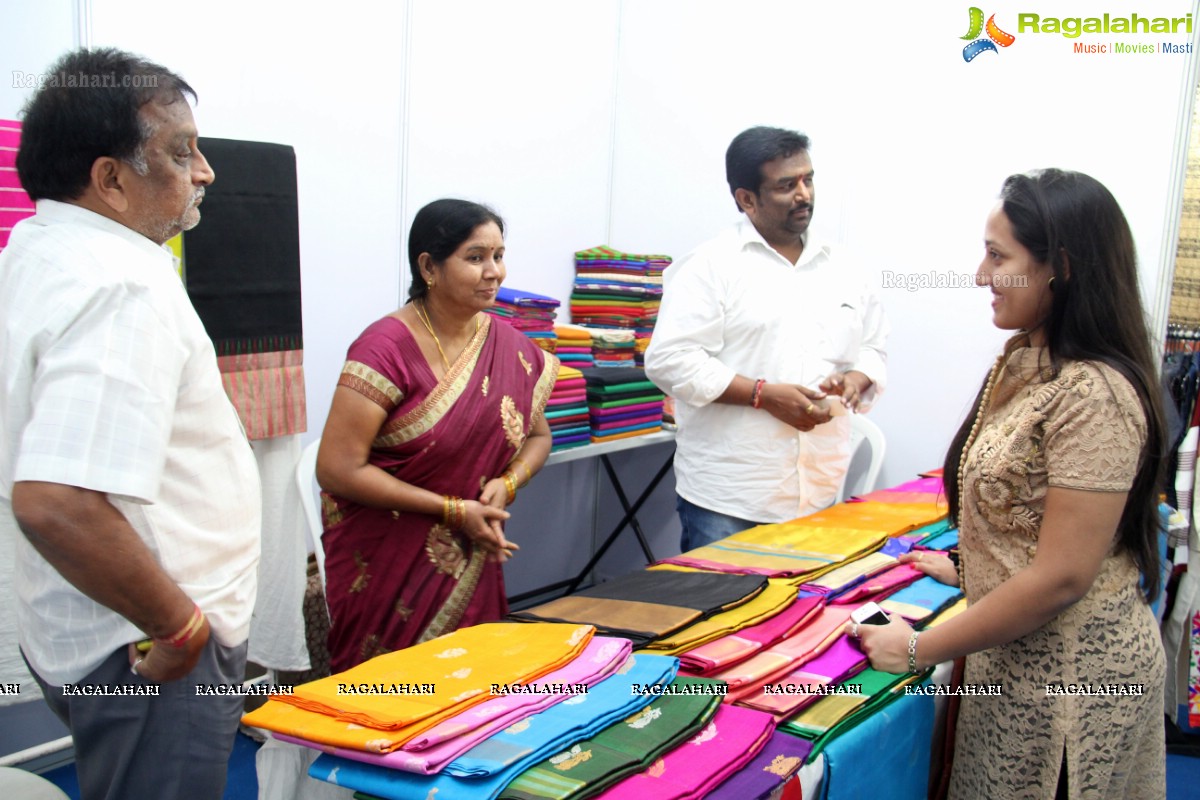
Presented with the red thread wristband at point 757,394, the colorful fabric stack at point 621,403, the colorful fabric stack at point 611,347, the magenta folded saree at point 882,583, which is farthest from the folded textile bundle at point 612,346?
the magenta folded saree at point 882,583

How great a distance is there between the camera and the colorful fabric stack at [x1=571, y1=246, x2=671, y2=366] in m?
3.87

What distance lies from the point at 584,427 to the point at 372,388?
1.28 meters

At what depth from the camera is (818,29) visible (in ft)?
11.9

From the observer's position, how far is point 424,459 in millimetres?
2230

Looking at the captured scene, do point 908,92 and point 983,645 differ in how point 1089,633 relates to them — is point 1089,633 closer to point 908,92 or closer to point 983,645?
point 983,645

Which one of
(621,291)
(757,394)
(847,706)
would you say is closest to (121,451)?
(847,706)

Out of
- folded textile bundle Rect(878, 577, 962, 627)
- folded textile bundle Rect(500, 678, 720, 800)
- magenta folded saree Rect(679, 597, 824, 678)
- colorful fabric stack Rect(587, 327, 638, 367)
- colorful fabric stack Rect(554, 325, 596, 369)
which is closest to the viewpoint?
folded textile bundle Rect(500, 678, 720, 800)

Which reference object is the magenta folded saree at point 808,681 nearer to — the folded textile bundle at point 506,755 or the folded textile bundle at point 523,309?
the folded textile bundle at point 506,755

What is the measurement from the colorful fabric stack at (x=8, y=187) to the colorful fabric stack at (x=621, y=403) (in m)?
1.83

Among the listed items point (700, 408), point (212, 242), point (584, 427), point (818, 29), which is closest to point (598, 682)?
point (700, 408)

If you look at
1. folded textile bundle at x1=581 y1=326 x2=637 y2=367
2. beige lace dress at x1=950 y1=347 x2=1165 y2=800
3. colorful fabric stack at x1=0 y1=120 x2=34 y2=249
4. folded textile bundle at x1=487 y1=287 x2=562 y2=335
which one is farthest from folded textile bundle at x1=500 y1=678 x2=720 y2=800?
folded textile bundle at x1=581 y1=326 x2=637 y2=367

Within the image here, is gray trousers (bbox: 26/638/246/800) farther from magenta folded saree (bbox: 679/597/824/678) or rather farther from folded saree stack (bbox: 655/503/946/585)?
folded saree stack (bbox: 655/503/946/585)

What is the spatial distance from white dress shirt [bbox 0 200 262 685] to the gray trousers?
40 millimetres

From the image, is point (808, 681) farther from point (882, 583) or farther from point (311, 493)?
point (311, 493)
